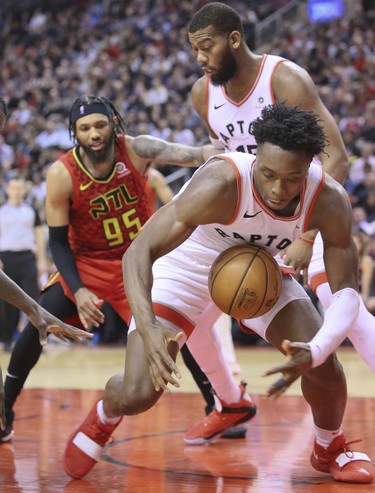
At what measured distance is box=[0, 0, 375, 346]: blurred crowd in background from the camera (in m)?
14.1

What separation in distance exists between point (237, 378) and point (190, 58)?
1210 centimetres

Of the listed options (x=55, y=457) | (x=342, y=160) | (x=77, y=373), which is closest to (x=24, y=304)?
(x=55, y=457)

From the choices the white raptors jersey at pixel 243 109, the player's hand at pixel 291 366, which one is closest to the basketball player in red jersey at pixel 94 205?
the white raptors jersey at pixel 243 109

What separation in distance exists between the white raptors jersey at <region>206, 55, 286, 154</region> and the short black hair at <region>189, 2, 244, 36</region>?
0.30m

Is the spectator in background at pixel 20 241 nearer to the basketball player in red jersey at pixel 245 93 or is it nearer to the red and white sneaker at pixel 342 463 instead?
the basketball player in red jersey at pixel 245 93

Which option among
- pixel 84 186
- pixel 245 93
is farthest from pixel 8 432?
pixel 245 93

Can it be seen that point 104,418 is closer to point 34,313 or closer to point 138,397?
point 138,397

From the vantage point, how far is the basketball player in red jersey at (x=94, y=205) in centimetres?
476

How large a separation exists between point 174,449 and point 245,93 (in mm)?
1985

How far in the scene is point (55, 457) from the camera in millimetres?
4363

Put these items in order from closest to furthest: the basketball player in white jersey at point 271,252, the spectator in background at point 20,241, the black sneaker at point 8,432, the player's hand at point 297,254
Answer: the basketball player in white jersey at point 271,252 < the player's hand at point 297,254 < the black sneaker at point 8,432 < the spectator in background at point 20,241

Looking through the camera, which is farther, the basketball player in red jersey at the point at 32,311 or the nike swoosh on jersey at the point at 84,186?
the nike swoosh on jersey at the point at 84,186

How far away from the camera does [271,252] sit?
12.8ft

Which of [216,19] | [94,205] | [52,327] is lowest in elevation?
[52,327]
